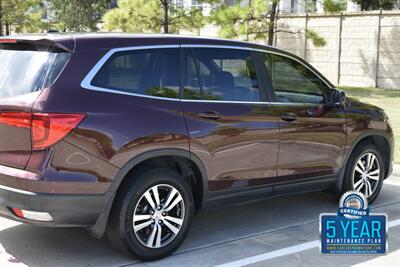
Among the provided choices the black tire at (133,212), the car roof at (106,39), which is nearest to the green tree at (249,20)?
the car roof at (106,39)

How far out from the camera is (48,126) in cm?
376

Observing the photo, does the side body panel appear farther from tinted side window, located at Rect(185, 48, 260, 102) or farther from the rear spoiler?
the rear spoiler

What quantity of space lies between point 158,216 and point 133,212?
10.3 inches

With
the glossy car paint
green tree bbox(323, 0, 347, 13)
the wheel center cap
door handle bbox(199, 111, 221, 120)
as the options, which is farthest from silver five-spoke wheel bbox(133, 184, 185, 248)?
green tree bbox(323, 0, 347, 13)

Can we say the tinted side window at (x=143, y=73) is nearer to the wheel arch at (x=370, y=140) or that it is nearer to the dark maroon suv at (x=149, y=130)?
the dark maroon suv at (x=149, y=130)

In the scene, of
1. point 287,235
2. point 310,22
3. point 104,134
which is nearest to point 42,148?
point 104,134

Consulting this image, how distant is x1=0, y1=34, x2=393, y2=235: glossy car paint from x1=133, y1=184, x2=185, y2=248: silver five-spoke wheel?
0.29 metres

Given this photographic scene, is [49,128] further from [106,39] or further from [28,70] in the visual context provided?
[106,39]

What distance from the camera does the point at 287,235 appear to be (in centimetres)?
511

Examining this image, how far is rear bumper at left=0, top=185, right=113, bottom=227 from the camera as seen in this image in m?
3.81

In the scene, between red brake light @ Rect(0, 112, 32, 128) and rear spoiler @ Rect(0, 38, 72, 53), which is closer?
red brake light @ Rect(0, 112, 32, 128)

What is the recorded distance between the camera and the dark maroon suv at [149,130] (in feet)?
12.6

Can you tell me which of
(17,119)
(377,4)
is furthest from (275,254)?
(377,4)

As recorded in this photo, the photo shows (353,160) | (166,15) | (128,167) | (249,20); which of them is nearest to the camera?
(128,167)
